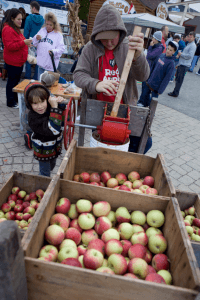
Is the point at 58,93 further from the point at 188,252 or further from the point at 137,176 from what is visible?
the point at 188,252

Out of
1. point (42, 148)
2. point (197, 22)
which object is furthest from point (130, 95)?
point (197, 22)

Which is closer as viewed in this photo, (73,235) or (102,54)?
(73,235)

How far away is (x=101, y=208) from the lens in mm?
1547

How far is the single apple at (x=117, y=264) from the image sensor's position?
48.6 inches

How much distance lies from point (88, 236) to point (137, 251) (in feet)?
1.16

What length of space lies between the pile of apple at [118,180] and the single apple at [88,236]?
50 cm

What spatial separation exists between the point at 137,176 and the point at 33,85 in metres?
1.43

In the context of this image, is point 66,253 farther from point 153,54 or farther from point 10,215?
point 153,54

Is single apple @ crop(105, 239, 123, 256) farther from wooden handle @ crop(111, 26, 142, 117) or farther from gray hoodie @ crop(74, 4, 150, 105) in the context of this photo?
gray hoodie @ crop(74, 4, 150, 105)

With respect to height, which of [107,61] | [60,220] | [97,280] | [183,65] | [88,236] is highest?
[107,61]

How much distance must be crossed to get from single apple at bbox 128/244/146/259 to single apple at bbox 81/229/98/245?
264 millimetres

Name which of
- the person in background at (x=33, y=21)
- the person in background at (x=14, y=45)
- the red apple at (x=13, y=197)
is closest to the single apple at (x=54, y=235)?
the red apple at (x=13, y=197)

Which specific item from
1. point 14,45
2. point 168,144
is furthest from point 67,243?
point 14,45

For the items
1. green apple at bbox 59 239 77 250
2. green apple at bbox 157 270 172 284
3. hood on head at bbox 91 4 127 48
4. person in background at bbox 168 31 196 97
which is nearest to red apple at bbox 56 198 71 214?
green apple at bbox 59 239 77 250
